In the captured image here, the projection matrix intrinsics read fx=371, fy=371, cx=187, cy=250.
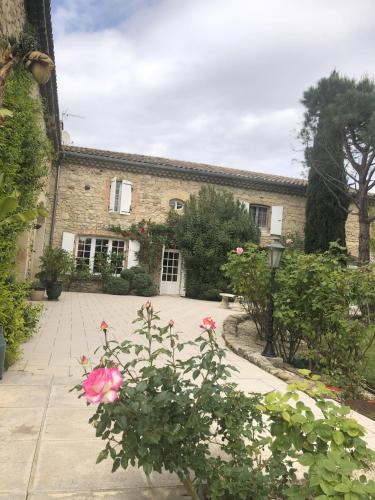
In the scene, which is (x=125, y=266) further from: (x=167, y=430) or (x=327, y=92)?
(x=167, y=430)

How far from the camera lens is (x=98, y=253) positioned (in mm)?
14891

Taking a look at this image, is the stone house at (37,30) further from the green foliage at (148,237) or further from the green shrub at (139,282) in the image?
the green foliage at (148,237)

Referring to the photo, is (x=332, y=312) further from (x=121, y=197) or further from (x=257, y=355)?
(x=121, y=197)

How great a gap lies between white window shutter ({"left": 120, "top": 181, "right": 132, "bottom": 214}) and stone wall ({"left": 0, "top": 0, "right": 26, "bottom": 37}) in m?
8.55

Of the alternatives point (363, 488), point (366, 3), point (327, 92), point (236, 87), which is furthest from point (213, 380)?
point (327, 92)

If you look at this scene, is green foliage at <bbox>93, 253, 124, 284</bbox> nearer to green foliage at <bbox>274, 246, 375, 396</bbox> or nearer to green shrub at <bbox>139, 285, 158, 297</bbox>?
green shrub at <bbox>139, 285, 158, 297</bbox>

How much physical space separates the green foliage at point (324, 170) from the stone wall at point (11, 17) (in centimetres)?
1093

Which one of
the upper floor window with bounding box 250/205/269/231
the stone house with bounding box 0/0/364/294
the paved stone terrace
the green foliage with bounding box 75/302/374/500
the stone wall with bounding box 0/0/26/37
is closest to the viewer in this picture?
the green foliage with bounding box 75/302/374/500

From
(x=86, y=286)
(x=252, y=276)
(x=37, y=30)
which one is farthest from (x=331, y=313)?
(x=86, y=286)

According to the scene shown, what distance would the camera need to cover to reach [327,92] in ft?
45.7

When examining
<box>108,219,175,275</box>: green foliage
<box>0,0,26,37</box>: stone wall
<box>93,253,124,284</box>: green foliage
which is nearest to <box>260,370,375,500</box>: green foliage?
<box>0,0,26,37</box>: stone wall

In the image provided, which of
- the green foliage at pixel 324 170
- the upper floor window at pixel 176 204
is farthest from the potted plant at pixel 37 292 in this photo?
the green foliage at pixel 324 170

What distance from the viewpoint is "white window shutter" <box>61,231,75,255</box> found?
564 inches

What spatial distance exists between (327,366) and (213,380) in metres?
3.72
